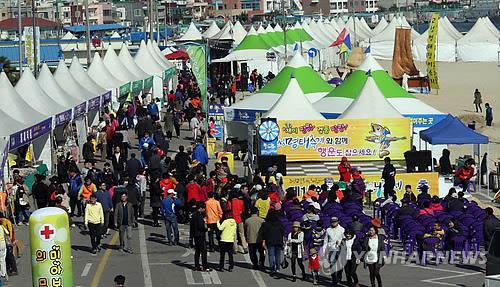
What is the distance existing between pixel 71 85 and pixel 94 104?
4.72 feet

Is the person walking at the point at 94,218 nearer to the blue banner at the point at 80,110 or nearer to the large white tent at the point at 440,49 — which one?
the blue banner at the point at 80,110

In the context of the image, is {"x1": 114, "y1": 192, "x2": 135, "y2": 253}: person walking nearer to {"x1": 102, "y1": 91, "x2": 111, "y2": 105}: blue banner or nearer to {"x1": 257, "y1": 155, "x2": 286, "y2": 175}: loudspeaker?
{"x1": 257, "y1": 155, "x2": 286, "y2": 175}: loudspeaker

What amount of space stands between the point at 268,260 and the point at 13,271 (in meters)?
4.20

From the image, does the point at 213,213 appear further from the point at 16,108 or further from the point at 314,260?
the point at 16,108

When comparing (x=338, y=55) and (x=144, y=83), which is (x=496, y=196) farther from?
(x=338, y=55)

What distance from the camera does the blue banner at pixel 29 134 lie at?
24.1 meters

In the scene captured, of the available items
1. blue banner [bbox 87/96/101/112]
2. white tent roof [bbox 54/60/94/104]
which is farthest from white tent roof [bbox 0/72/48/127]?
white tent roof [bbox 54/60/94/104]

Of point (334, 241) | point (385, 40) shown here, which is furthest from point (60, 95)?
point (385, 40)

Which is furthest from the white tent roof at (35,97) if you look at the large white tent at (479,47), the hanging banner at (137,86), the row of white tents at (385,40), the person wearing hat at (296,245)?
the large white tent at (479,47)

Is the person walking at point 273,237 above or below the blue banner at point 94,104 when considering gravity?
below

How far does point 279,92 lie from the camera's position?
34.4 metres

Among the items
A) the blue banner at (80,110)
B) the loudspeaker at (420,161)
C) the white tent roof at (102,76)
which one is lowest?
the loudspeaker at (420,161)

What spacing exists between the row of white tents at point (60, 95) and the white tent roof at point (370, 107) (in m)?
7.64

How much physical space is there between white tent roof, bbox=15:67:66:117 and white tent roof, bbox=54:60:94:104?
2.25 meters
